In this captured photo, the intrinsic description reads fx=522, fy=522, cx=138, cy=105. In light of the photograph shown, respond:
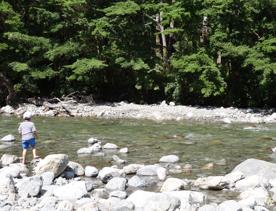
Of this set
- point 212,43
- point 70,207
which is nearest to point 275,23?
point 212,43

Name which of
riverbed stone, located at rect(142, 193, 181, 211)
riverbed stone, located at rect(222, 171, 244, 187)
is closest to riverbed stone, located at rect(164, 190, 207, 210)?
riverbed stone, located at rect(142, 193, 181, 211)

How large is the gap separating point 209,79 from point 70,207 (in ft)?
66.1

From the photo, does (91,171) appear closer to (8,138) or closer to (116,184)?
(116,184)

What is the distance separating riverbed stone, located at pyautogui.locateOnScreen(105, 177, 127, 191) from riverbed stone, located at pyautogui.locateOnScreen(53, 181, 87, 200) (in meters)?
0.93

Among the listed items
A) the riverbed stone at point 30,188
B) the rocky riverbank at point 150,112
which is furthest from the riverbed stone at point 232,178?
the rocky riverbank at point 150,112

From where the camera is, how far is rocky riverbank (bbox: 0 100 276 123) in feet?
79.9

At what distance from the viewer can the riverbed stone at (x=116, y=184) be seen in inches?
418

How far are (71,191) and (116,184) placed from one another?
4.22ft

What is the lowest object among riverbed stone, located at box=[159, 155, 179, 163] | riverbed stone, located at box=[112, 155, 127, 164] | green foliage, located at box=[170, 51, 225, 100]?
riverbed stone, located at box=[159, 155, 179, 163]

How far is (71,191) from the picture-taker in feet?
31.7

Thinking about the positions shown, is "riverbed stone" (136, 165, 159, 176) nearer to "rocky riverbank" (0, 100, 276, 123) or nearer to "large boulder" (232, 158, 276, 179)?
"large boulder" (232, 158, 276, 179)

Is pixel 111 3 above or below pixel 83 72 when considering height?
above

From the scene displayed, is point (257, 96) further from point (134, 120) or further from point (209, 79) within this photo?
point (134, 120)

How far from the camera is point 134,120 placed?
79.2ft
